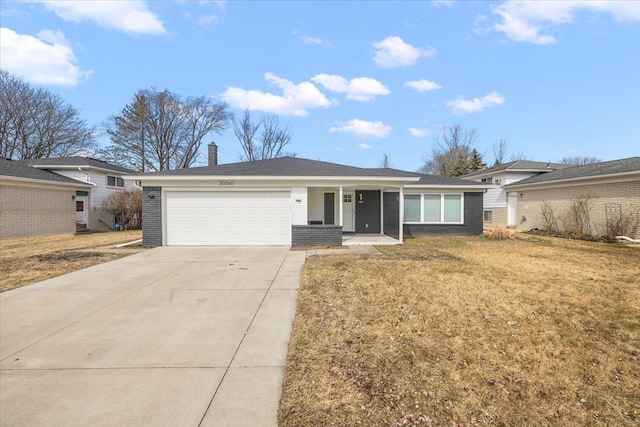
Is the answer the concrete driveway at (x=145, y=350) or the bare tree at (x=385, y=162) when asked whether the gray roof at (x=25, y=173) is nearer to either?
the concrete driveway at (x=145, y=350)

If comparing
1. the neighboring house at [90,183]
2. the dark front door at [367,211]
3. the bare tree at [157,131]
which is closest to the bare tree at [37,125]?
the bare tree at [157,131]

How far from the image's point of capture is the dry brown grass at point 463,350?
2.45 metres

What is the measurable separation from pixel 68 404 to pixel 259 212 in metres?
9.44

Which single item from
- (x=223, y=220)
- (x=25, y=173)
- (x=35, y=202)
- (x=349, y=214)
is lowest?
(x=223, y=220)

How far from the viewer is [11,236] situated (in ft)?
49.9

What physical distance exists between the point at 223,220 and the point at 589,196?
56.2 ft

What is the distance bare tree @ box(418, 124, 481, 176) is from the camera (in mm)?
36594

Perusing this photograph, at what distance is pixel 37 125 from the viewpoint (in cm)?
2634

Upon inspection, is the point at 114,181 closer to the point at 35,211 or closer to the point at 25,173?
the point at 25,173

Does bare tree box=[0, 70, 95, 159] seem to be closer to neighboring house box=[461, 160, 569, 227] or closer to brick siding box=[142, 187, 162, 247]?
brick siding box=[142, 187, 162, 247]

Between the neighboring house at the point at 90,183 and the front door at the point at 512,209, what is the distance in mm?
26067

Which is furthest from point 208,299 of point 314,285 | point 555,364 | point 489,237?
point 489,237

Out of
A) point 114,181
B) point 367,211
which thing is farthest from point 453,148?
point 114,181

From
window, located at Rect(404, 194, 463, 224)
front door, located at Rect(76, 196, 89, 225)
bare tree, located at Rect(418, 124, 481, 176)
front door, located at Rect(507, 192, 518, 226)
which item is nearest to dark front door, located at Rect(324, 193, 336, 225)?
window, located at Rect(404, 194, 463, 224)
